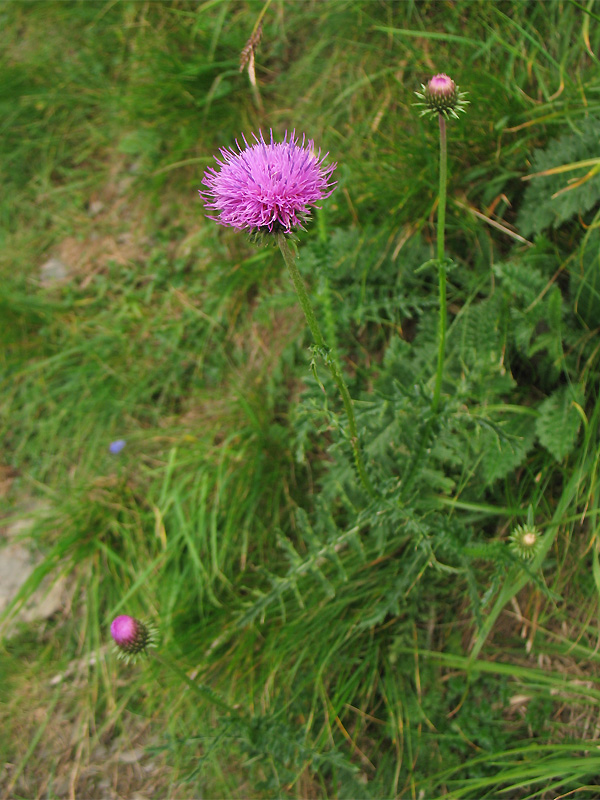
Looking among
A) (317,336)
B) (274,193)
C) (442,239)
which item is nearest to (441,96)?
(442,239)

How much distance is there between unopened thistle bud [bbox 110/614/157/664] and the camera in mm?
1877

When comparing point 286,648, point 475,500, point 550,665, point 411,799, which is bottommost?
point 411,799

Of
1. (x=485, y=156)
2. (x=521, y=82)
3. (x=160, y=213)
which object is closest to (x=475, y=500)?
(x=485, y=156)

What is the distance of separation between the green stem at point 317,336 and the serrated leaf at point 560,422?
2.14 feet

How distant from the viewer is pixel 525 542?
5.97 feet

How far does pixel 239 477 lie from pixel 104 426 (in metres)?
0.96

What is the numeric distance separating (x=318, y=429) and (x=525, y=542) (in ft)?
2.67

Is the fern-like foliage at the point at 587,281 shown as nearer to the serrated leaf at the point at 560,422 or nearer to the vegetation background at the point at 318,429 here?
the vegetation background at the point at 318,429

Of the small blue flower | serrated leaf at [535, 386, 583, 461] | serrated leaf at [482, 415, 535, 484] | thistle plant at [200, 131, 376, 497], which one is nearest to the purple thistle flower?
thistle plant at [200, 131, 376, 497]

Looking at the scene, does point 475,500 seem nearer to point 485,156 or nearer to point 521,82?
point 485,156

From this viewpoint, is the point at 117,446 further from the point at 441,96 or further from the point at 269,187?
the point at 441,96

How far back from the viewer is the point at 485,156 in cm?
256

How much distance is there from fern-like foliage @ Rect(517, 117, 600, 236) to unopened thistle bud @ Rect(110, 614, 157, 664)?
6.50ft

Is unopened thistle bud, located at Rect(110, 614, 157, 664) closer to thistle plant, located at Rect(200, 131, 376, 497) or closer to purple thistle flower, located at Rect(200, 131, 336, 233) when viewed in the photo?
thistle plant, located at Rect(200, 131, 376, 497)
